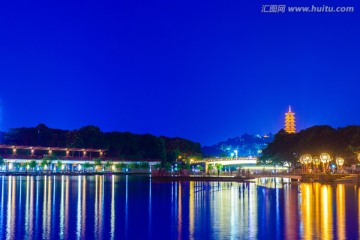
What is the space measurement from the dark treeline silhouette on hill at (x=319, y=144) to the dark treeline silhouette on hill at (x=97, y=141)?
35.9 metres

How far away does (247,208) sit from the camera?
34.3 m

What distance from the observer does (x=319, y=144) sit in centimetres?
8200

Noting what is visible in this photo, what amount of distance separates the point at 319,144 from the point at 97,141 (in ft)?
208

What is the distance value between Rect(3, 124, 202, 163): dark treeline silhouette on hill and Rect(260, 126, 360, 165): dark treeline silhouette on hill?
35.9 m

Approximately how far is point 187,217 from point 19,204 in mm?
13056

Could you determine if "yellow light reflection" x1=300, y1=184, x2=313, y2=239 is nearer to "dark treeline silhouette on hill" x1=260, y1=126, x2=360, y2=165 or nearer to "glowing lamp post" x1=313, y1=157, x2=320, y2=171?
"dark treeline silhouette on hill" x1=260, y1=126, x2=360, y2=165

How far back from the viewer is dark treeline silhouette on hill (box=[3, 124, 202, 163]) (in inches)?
5221

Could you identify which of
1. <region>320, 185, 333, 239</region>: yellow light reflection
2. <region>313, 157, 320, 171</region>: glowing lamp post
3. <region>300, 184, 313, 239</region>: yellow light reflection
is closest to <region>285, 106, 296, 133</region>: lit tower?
<region>313, 157, 320, 171</region>: glowing lamp post

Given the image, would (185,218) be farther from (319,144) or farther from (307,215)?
(319,144)

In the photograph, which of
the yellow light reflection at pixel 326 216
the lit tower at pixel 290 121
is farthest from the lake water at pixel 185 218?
the lit tower at pixel 290 121

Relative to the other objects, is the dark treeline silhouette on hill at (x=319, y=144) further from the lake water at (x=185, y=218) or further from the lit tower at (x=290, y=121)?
the lit tower at (x=290, y=121)

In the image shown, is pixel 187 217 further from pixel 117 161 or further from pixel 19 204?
→ pixel 117 161

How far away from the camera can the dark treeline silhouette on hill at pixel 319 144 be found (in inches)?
2876

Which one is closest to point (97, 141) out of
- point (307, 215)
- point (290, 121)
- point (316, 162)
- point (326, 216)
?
point (316, 162)
